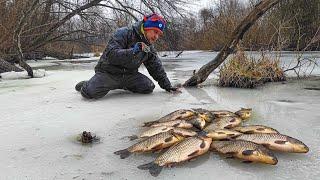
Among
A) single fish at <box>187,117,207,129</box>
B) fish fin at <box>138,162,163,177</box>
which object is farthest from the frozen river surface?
single fish at <box>187,117,207,129</box>

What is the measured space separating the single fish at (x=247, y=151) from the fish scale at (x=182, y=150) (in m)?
0.12

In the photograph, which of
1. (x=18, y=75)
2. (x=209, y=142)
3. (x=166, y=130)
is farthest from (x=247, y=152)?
(x=18, y=75)

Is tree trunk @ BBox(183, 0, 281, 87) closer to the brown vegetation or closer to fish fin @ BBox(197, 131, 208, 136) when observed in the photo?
the brown vegetation

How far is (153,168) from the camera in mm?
2510

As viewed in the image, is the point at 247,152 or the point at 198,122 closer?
the point at 247,152

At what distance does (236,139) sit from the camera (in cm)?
292

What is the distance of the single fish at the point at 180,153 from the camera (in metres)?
2.54

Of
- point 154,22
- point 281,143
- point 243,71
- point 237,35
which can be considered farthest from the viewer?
point 243,71

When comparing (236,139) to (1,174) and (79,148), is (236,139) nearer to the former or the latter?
(79,148)

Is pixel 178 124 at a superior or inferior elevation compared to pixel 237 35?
inferior

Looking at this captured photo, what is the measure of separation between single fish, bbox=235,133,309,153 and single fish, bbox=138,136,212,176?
0.36 m

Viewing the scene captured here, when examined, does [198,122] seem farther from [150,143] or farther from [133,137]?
[150,143]

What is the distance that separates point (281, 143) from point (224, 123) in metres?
0.71

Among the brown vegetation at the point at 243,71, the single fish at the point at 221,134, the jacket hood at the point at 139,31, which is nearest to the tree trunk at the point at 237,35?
the brown vegetation at the point at 243,71
